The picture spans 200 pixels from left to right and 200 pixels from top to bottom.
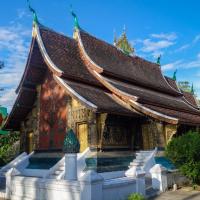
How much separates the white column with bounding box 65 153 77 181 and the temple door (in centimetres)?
380

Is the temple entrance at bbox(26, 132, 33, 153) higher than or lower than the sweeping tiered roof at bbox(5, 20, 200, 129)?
lower

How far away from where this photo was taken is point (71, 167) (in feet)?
24.8

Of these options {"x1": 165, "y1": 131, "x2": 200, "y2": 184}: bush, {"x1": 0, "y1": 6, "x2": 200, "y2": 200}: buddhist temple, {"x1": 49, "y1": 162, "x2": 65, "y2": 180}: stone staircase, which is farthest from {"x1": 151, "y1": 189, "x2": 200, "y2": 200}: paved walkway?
{"x1": 49, "y1": 162, "x2": 65, "y2": 180}: stone staircase

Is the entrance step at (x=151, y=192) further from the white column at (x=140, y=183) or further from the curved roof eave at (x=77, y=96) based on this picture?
the curved roof eave at (x=77, y=96)

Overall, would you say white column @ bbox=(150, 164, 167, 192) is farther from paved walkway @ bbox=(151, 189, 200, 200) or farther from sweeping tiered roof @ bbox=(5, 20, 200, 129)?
sweeping tiered roof @ bbox=(5, 20, 200, 129)

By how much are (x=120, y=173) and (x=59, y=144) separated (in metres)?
3.39

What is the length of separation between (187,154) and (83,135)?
165 inches

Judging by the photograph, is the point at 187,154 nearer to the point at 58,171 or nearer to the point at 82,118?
the point at 82,118

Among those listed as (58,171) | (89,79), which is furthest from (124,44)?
(58,171)

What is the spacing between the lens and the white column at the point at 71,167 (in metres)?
7.48

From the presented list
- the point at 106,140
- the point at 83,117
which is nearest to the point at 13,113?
the point at 83,117

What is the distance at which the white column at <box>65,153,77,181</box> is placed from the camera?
24.5ft

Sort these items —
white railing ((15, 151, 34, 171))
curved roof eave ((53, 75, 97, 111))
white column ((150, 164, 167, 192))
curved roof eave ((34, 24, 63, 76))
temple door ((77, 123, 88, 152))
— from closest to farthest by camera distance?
white column ((150, 164, 167, 192))
curved roof eave ((53, 75, 97, 111))
temple door ((77, 123, 88, 152))
curved roof eave ((34, 24, 63, 76))
white railing ((15, 151, 34, 171))

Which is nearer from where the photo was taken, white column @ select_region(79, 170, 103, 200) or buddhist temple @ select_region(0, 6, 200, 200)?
white column @ select_region(79, 170, 103, 200)
